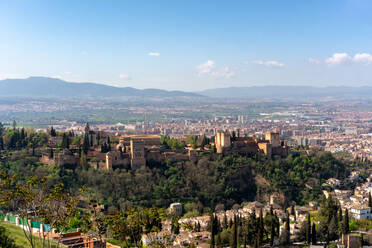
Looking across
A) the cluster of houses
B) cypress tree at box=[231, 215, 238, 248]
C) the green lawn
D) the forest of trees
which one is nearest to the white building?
the cluster of houses

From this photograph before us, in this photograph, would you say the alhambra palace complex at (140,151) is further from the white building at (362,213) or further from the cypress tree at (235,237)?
the cypress tree at (235,237)

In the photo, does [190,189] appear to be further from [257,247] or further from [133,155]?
[257,247]

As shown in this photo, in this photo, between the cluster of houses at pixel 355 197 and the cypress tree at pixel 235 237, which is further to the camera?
the cluster of houses at pixel 355 197

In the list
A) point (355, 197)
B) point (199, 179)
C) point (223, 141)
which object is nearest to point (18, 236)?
point (199, 179)

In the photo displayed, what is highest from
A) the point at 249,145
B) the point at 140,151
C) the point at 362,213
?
the point at 140,151

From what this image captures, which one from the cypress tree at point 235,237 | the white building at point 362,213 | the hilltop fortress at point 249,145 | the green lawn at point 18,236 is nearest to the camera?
the green lawn at point 18,236

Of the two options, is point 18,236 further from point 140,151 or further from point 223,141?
point 223,141

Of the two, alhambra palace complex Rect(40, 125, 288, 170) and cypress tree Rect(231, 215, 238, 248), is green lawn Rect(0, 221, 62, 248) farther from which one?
alhambra palace complex Rect(40, 125, 288, 170)

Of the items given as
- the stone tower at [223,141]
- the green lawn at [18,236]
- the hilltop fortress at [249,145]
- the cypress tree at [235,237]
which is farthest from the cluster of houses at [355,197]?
the green lawn at [18,236]

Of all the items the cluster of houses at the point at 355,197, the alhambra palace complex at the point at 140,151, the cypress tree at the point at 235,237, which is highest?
the alhambra palace complex at the point at 140,151

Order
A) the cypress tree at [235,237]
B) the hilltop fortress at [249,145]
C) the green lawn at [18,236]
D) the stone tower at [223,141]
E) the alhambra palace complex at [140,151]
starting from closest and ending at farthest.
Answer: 1. the green lawn at [18,236]
2. the cypress tree at [235,237]
3. the alhambra palace complex at [140,151]
4. the stone tower at [223,141]
5. the hilltop fortress at [249,145]
